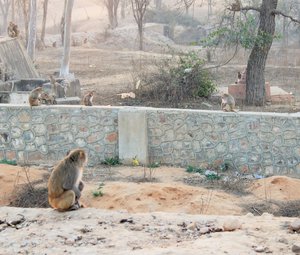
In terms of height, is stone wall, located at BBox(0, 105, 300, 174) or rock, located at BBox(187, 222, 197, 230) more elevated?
stone wall, located at BBox(0, 105, 300, 174)

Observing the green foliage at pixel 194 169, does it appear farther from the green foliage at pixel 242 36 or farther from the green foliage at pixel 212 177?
the green foliage at pixel 242 36

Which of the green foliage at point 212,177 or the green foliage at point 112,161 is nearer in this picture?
the green foliage at point 212,177

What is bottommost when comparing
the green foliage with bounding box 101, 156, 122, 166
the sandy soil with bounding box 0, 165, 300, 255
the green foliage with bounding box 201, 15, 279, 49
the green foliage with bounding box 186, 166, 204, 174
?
the green foliage with bounding box 186, 166, 204, 174

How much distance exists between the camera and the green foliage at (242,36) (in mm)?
18516

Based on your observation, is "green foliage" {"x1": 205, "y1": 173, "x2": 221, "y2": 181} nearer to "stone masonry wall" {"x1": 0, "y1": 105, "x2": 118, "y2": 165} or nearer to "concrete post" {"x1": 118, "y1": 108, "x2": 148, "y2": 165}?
"concrete post" {"x1": 118, "y1": 108, "x2": 148, "y2": 165}

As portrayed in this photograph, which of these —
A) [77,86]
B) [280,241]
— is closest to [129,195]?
[280,241]

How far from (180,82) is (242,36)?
8.05ft

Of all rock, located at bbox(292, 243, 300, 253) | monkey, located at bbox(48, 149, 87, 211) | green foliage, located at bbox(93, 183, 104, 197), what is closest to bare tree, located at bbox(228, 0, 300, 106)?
green foliage, located at bbox(93, 183, 104, 197)

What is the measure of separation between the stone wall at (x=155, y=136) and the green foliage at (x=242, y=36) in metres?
5.89

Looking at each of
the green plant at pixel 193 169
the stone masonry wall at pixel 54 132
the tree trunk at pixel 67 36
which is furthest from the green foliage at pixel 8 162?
the tree trunk at pixel 67 36

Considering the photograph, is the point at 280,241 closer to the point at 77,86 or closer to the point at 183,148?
the point at 183,148

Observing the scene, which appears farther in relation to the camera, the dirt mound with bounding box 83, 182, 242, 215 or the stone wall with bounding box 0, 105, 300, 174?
the stone wall with bounding box 0, 105, 300, 174

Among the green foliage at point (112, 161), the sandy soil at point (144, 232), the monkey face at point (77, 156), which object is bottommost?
the green foliage at point (112, 161)

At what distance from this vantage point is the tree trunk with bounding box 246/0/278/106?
1948cm
